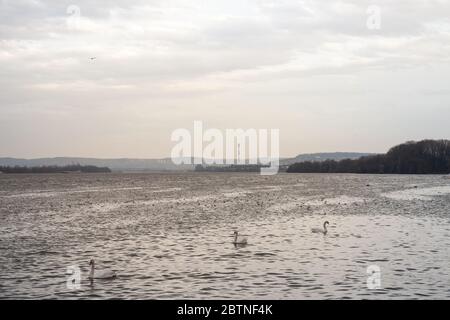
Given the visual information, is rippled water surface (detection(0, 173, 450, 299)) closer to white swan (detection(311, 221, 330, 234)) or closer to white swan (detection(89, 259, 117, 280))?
white swan (detection(89, 259, 117, 280))

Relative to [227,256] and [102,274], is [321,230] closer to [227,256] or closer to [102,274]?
[227,256]

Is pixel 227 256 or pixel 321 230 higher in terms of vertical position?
pixel 321 230

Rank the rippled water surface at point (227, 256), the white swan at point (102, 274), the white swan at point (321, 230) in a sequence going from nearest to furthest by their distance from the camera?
the rippled water surface at point (227, 256), the white swan at point (102, 274), the white swan at point (321, 230)

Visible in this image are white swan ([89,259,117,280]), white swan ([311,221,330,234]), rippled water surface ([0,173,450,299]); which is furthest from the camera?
white swan ([311,221,330,234])

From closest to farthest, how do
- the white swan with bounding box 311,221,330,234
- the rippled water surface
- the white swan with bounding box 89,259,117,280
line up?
the rippled water surface
the white swan with bounding box 89,259,117,280
the white swan with bounding box 311,221,330,234

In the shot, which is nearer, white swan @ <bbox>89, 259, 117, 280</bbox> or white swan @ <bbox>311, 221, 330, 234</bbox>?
white swan @ <bbox>89, 259, 117, 280</bbox>

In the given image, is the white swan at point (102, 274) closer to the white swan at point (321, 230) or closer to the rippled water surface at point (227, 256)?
the rippled water surface at point (227, 256)

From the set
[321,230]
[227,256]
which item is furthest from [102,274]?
[321,230]

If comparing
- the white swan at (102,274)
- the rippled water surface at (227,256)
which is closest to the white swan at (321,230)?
the rippled water surface at (227,256)

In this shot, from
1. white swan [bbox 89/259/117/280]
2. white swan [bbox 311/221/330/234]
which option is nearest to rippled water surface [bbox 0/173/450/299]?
white swan [bbox 89/259/117/280]

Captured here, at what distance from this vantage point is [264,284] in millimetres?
19328

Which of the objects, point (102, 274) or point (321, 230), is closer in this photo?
point (102, 274)

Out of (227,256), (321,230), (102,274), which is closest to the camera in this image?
(102,274)
